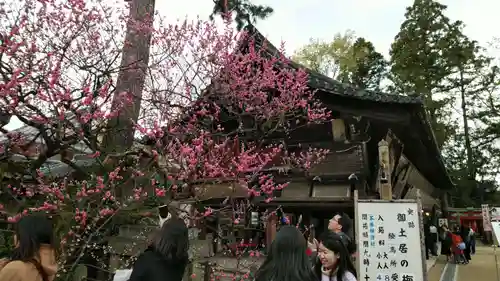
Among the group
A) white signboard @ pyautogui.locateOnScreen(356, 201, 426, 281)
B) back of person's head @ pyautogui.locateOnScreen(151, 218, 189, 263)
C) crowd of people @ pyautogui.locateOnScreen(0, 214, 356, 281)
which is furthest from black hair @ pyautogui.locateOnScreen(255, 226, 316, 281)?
white signboard @ pyautogui.locateOnScreen(356, 201, 426, 281)

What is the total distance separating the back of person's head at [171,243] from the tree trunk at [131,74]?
2.53m

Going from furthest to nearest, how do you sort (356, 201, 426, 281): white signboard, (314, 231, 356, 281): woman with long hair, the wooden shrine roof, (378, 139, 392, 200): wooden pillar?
(378, 139, 392, 200): wooden pillar → the wooden shrine roof → (356, 201, 426, 281): white signboard → (314, 231, 356, 281): woman with long hair

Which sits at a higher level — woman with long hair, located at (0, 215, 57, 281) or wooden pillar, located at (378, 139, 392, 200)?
wooden pillar, located at (378, 139, 392, 200)

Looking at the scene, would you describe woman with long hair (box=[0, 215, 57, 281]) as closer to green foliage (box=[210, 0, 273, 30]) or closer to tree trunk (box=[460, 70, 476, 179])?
green foliage (box=[210, 0, 273, 30])

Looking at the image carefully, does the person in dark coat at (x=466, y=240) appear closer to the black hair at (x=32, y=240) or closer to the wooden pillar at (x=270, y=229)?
the wooden pillar at (x=270, y=229)

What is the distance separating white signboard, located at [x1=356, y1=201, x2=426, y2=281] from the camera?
5617 mm

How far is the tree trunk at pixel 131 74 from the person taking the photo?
546 cm

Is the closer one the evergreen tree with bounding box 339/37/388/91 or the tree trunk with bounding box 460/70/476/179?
the tree trunk with bounding box 460/70/476/179

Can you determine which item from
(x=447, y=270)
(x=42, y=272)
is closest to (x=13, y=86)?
(x=42, y=272)

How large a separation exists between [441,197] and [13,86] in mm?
23917

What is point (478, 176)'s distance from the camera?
31609mm

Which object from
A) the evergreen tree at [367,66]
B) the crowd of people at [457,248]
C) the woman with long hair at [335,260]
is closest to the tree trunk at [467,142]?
the evergreen tree at [367,66]

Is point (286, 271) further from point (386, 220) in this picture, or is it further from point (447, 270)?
point (447, 270)

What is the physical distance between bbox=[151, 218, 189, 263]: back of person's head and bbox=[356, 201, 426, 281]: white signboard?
367cm
